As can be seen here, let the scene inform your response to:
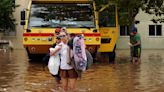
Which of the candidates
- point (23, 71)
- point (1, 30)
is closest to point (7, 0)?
point (1, 30)

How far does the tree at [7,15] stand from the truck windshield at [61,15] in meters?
17.6

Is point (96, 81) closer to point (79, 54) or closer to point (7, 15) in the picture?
point (79, 54)

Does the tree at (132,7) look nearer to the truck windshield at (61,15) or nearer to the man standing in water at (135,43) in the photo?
the truck windshield at (61,15)

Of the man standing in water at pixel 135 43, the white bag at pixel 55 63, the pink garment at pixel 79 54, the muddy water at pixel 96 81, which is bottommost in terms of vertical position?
the muddy water at pixel 96 81

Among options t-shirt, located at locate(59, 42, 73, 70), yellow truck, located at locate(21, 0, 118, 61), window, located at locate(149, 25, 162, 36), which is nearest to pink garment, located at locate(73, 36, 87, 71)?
t-shirt, located at locate(59, 42, 73, 70)

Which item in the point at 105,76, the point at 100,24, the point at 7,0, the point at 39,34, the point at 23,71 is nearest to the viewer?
the point at 105,76

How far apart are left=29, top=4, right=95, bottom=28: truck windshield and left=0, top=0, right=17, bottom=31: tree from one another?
17617 mm

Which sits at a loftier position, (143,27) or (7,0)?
(7,0)

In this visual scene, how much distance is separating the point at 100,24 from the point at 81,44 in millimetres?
11125

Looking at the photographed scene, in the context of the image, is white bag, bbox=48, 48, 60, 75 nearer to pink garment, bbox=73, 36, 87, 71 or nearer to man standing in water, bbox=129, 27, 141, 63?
pink garment, bbox=73, 36, 87, 71

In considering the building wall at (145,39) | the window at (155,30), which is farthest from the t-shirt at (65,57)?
the window at (155,30)

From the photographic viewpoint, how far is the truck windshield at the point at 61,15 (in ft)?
67.1

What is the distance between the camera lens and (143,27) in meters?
44.2

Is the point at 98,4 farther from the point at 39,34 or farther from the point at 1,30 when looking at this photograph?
the point at 1,30
